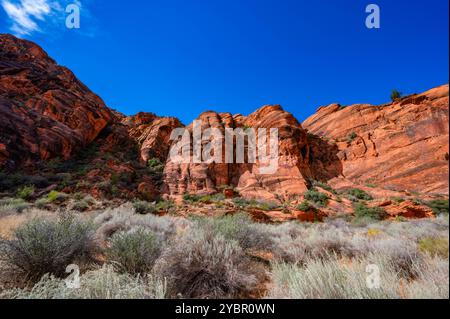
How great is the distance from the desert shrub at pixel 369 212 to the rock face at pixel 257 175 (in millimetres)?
4540

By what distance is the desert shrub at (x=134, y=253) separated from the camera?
2.66 meters

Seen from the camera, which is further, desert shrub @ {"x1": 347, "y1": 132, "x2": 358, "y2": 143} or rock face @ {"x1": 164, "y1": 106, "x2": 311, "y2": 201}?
desert shrub @ {"x1": 347, "y1": 132, "x2": 358, "y2": 143}

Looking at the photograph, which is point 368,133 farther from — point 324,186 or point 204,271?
point 204,271

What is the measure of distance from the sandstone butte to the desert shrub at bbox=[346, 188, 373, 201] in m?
0.67

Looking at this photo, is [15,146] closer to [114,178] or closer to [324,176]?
[114,178]

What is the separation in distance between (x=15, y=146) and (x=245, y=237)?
23.0 m

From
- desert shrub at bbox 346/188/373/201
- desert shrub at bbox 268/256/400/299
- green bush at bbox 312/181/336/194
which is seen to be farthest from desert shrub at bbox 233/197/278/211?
desert shrub at bbox 268/256/400/299

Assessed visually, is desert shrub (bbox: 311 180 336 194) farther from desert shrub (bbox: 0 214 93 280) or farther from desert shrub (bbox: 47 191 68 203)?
desert shrub (bbox: 0 214 93 280)

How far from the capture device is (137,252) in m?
2.73

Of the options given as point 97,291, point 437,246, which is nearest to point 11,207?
point 97,291

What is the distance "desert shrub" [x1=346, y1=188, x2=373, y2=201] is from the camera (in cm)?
1636

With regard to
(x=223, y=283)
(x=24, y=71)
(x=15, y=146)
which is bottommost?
(x=223, y=283)

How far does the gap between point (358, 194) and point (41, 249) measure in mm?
19719

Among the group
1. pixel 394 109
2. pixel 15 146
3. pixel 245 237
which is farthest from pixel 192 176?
pixel 394 109
